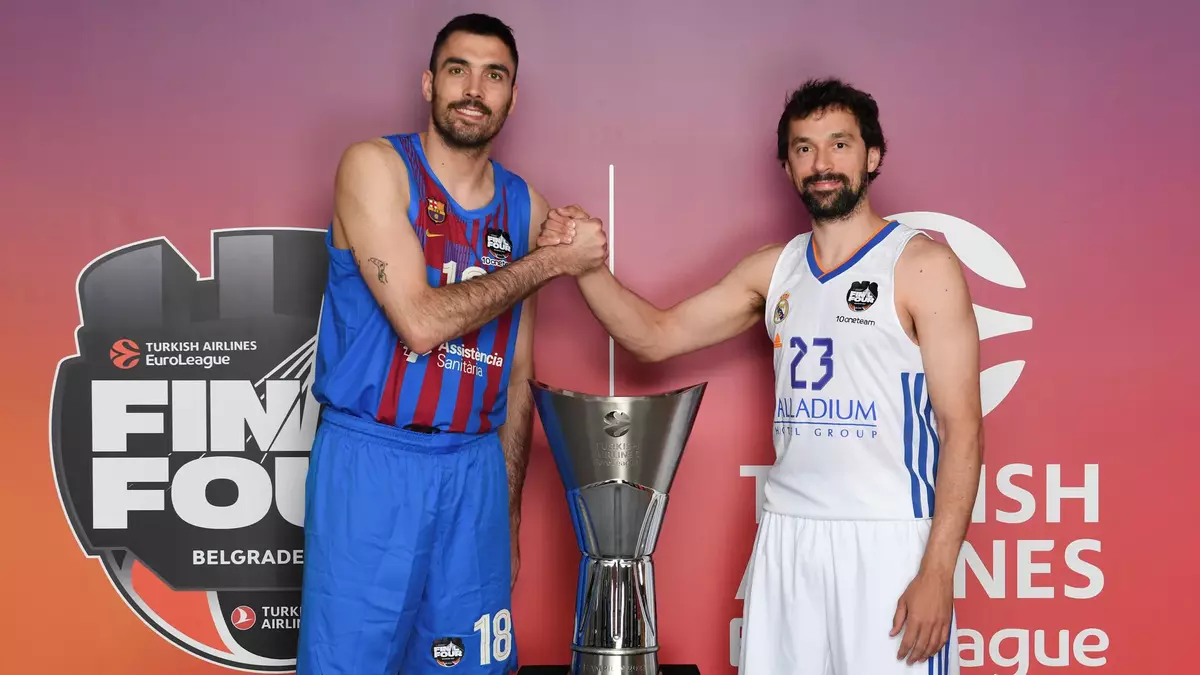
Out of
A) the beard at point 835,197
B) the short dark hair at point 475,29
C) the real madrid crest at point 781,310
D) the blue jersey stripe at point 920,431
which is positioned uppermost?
the short dark hair at point 475,29

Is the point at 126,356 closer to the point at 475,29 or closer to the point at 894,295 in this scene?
the point at 475,29

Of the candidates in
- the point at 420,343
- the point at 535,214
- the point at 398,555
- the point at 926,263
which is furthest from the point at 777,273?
the point at 398,555

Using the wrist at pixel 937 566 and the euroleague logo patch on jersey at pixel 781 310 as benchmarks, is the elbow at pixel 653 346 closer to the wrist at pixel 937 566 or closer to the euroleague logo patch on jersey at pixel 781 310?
the euroleague logo patch on jersey at pixel 781 310

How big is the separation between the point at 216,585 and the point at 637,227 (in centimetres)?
135

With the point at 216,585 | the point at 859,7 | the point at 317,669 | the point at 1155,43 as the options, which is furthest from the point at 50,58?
the point at 1155,43

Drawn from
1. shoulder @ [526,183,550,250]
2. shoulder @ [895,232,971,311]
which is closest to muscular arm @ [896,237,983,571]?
shoulder @ [895,232,971,311]

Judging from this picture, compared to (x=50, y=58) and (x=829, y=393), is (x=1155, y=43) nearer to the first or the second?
(x=829, y=393)

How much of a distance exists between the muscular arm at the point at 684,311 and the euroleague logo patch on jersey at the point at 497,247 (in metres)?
0.20

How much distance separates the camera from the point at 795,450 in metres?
2.00

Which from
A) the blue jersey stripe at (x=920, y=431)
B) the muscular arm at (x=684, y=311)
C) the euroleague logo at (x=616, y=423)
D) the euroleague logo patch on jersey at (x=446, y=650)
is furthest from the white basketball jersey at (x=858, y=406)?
the euroleague logo patch on jersey at (x=446, y=650)

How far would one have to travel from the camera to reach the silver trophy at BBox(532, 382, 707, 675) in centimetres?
196

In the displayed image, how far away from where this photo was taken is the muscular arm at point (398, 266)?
188 centimetres

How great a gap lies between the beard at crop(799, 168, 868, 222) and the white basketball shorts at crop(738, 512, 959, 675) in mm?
603

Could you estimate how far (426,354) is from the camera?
199 centimetres
